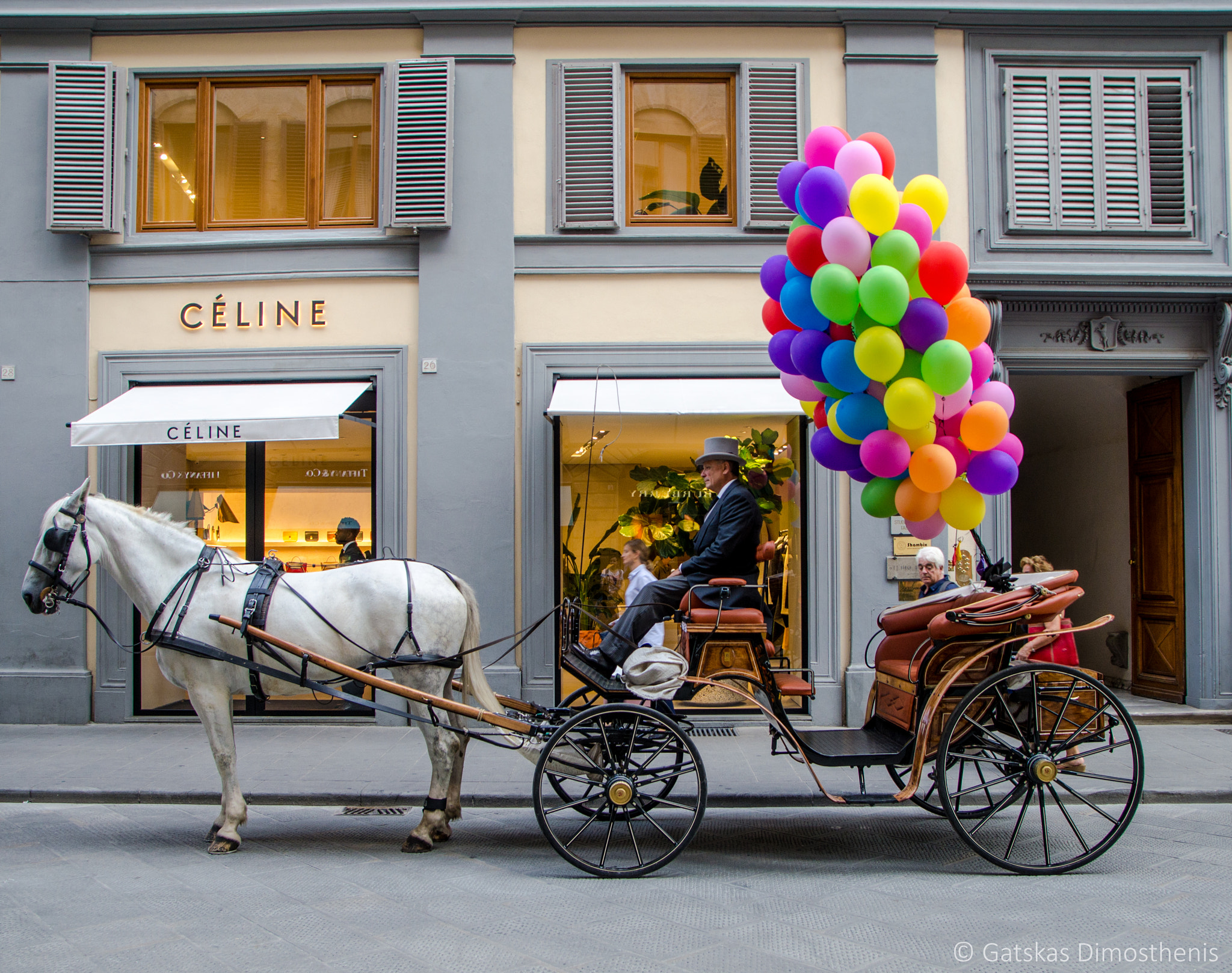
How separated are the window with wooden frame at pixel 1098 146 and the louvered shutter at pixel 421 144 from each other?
5.44 m

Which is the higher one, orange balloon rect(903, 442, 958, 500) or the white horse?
orange balloon rect(903, 442, 958, 500)

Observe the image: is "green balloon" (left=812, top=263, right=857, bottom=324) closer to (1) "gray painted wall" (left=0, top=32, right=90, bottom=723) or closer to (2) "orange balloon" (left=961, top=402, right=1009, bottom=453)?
(2) "orange balloon" (left=961, top=402, right=1009, bottom=453)

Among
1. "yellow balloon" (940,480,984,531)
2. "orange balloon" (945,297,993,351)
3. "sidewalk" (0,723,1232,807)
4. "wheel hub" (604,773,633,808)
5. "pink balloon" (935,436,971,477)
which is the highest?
"orange balloon" (945,297,993,351)

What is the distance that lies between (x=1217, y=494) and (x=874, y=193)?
246 inches

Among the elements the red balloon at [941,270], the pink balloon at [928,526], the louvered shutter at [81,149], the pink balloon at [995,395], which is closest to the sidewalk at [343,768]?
the pink balloon at [928,526]

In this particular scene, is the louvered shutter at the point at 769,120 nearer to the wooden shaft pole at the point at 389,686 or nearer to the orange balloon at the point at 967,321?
the orange balloon at the point at 967,321

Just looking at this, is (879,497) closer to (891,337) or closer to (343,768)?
(891,337)

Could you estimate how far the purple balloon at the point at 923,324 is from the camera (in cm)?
461

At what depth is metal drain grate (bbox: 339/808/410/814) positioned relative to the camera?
597 centimetres

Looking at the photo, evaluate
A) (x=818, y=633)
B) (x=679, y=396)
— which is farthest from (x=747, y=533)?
(x=818, y=633)

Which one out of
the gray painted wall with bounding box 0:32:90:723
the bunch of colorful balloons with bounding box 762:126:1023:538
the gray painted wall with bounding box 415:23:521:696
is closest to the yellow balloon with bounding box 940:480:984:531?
the bunch of colorful balloons with bounding box 762:126:1023:538

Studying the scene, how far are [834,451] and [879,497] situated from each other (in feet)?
1.20

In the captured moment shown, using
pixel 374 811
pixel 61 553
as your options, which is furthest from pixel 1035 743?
pixel 61 553

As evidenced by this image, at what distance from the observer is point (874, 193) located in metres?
4.61
